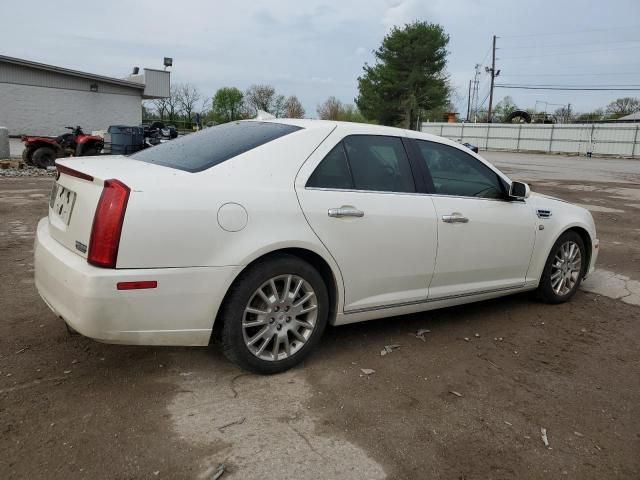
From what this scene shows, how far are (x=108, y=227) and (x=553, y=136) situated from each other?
140ft

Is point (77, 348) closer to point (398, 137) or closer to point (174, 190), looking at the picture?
point (174, 190)

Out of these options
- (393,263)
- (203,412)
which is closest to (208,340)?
(203,412)

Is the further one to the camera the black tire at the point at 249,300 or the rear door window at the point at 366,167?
the rear door window at the point at 366,167

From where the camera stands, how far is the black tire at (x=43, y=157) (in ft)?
49.4

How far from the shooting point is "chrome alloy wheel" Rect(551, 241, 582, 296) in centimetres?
486

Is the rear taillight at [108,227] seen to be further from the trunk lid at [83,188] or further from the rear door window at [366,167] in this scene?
the rear door window at [366,167]

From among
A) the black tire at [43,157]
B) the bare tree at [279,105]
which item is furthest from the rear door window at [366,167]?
the bare tree at [279,105]

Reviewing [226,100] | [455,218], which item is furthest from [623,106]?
[455,218]

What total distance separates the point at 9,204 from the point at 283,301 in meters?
7.83

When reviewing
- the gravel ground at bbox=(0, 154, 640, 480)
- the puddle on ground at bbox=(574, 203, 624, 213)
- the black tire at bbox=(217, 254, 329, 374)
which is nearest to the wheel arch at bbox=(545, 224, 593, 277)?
the gravel ground at bbox=(0, 154, 640, 480)

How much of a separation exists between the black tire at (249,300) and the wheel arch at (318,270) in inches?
0.7

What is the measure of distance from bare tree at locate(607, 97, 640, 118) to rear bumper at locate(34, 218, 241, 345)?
8088 cm

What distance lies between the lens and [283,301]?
319cm

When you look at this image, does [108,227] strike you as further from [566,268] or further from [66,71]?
[66,71]
